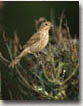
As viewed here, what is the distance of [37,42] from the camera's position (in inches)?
108

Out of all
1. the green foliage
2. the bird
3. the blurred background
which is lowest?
the green foliage

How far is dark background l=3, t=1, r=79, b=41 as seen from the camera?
270 cm

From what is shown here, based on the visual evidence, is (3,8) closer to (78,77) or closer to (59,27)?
(59,27)

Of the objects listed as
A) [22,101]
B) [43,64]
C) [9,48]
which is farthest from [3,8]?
[22,101]

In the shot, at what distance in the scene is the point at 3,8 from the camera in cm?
274

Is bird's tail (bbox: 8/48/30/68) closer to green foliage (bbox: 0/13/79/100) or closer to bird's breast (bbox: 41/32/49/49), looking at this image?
green foliage (bbox: 0/13/79/100)

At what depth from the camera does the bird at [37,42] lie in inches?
107

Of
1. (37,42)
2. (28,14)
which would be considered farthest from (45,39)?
(28,14)

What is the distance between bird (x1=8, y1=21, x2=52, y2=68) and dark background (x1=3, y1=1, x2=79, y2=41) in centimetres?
4

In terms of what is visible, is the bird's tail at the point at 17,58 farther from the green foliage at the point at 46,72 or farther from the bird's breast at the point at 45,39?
the bird's breast at the point at 45,39

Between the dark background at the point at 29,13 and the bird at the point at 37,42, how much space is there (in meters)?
0.04

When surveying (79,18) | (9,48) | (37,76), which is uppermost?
(79,18)

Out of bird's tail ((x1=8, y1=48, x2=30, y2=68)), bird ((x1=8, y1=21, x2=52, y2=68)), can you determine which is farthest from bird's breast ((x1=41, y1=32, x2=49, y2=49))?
bird's tail ((x1=8, y1=48, x2=30, y2=68))

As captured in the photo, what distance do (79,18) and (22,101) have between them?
685 millimetres
